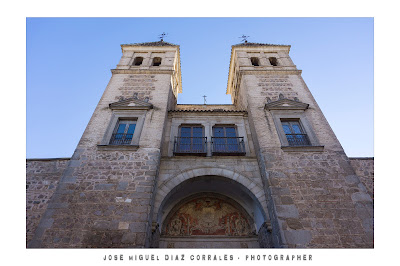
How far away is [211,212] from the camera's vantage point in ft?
26.6

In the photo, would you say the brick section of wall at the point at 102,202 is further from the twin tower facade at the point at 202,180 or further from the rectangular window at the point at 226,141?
the rectangular window at the point at 226,141

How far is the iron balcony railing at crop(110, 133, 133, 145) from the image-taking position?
8.09 metres

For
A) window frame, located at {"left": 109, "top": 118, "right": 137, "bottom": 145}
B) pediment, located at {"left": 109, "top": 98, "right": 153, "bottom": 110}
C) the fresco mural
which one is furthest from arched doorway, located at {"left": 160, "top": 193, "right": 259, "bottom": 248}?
pediment, located at {"left": 109, "top": 98, "right": 153, "bottom": 110}

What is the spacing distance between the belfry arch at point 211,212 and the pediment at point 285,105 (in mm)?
3563

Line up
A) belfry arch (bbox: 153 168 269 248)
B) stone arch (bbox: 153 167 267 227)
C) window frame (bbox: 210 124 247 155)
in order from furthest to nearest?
window frame (bbox: 210 124 247 155), belfry arch (bbox: 153 168 269 248), stone arch (bbox: 153 167 267 227)

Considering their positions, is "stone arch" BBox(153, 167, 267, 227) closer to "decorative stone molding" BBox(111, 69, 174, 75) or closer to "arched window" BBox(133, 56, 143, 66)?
"decorative stone molding" BBox(111, 69, 174, 75)

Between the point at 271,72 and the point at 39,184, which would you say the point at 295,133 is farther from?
the point at 39,184

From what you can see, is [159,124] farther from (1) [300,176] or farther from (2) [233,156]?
(1) [300,176]

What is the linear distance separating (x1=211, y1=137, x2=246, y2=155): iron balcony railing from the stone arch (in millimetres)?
1043

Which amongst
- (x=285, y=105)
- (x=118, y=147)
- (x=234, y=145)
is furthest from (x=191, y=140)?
(x=285, y=105)

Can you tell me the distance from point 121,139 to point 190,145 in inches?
99.9

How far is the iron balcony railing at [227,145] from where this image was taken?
8.45m
